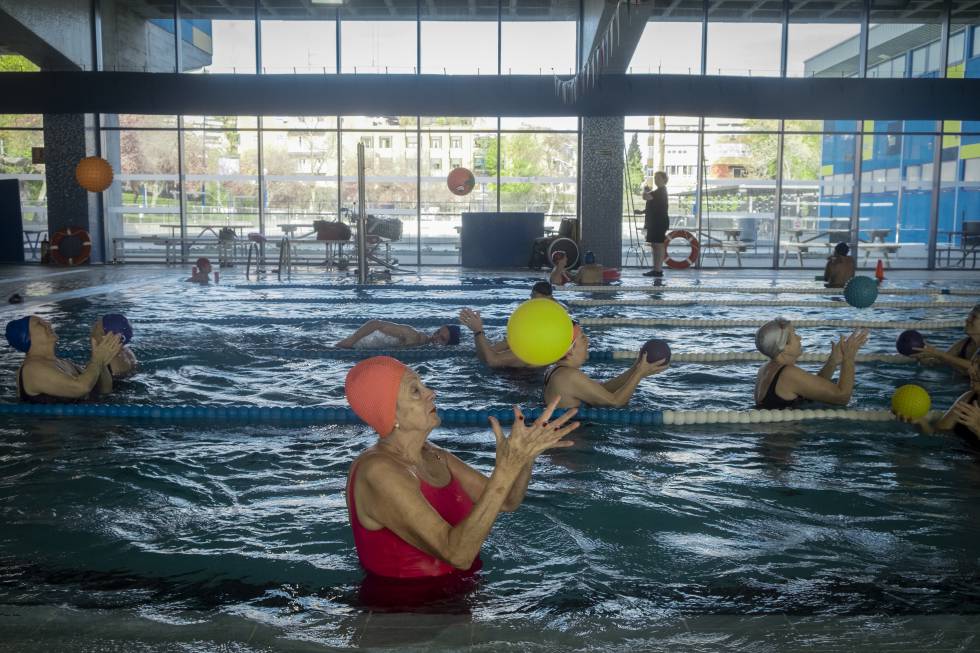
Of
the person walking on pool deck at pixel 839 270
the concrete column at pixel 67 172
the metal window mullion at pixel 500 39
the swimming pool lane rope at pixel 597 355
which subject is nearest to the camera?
the swimming pool lane rope at pixel 597 355

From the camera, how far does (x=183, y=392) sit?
6.86 metres

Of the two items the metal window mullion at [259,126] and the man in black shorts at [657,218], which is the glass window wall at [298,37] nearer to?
the metal window mullion at [259,126]

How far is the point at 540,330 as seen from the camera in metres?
4.39

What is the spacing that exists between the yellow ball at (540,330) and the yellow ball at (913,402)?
242cm

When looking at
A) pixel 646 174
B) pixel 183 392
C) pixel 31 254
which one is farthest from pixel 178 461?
pixel 31 254

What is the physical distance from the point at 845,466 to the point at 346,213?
50.6ft

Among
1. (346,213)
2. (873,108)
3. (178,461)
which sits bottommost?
(178,461)

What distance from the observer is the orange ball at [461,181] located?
18875 mm

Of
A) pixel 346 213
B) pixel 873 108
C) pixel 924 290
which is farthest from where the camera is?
pixel 346 213

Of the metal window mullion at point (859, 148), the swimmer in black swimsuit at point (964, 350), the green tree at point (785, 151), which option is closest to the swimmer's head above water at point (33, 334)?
the swimmer in black swimsuit at point (964, 350)

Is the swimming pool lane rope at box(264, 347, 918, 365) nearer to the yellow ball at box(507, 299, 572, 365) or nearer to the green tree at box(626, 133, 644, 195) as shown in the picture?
→ the yellow ball at box(507, 299, 572, 365)

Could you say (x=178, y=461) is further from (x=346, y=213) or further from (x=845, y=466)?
(x=346, y=213)

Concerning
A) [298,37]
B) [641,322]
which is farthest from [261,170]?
[641,322]

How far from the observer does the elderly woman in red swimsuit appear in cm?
249
